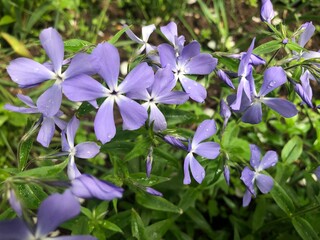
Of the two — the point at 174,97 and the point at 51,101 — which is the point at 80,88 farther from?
the point at 174,97

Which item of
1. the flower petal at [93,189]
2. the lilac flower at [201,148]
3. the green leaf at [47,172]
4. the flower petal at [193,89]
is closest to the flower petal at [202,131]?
the lilac flower at [201,148]

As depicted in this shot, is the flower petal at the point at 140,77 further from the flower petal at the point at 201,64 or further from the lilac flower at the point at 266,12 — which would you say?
the lilac flower at the point at 266,12

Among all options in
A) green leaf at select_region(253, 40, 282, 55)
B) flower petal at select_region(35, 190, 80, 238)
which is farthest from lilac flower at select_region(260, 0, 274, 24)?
flower petal at select_region(35, 190, 80, 238)

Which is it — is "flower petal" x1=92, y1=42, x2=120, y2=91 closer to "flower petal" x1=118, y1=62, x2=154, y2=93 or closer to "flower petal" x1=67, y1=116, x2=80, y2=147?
"flower petal" x1=118, y1=62, x2=154, y2=93

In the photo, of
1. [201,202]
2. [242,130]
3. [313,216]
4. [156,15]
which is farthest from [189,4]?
[313,216]

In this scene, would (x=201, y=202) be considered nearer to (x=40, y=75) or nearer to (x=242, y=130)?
(x=242, y=130)
